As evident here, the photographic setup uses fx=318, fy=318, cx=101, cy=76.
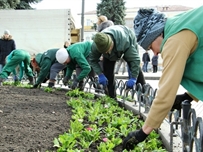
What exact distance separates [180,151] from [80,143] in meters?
0.74

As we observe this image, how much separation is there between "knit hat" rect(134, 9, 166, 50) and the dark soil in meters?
1.02

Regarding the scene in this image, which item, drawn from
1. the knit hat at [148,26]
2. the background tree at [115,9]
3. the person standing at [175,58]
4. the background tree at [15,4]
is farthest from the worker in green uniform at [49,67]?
the background tree at [115,9]

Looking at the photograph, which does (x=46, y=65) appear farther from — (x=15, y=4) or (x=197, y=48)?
(x=15, y=4)

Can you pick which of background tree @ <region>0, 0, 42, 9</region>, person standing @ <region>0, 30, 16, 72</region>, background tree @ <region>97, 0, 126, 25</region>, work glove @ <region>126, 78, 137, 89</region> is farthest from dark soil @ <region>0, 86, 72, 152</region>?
background tree @ <region>97, 0, 126, 25</region>

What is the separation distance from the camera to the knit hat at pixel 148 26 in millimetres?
1954

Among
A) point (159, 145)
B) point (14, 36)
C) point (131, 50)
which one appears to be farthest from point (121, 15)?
point (159, 145)

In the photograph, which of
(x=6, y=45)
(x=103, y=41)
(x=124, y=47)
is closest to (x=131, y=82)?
(x=124, y=47)

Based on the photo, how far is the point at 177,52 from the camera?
160 centimetres

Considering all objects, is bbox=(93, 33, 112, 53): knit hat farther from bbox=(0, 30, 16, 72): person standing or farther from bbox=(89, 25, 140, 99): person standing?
bbox=(0, 30, 16, 72): person standing

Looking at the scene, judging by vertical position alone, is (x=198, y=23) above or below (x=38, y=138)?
above

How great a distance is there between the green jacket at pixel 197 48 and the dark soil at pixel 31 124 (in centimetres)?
111

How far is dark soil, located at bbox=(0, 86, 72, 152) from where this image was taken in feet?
7.65

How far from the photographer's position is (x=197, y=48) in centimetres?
171

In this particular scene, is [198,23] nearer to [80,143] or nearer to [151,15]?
[151,15]
